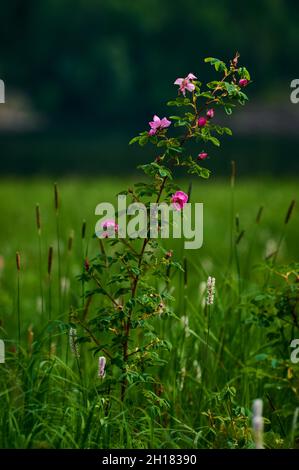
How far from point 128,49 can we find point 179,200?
258 ft

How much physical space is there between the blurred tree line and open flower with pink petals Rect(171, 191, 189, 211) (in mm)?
72470

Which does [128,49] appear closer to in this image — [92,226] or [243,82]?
[92,226]

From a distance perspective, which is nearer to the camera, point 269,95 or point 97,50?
point 97,50

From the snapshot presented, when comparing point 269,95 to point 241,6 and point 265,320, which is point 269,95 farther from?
point 265,320

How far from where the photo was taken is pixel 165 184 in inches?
119

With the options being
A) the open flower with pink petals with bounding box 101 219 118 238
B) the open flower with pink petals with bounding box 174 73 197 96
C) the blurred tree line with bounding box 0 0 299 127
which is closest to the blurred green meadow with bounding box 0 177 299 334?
the open flower with pink petals with bounding box 101 219 118 238

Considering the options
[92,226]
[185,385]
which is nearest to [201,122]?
[185,385]

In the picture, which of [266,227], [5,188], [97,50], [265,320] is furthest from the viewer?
[97,50]

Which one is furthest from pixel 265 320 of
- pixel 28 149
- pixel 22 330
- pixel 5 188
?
pixel 28 149

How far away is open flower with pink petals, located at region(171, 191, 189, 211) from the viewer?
291 centimetres

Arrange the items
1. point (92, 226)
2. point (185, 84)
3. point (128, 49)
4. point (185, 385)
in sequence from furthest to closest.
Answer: point (128, 49) < point (92, 226) < point (185, 385) < point (185, 84)

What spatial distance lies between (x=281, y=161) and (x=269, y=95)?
2039 inches

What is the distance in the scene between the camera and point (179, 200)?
293 centimetres
